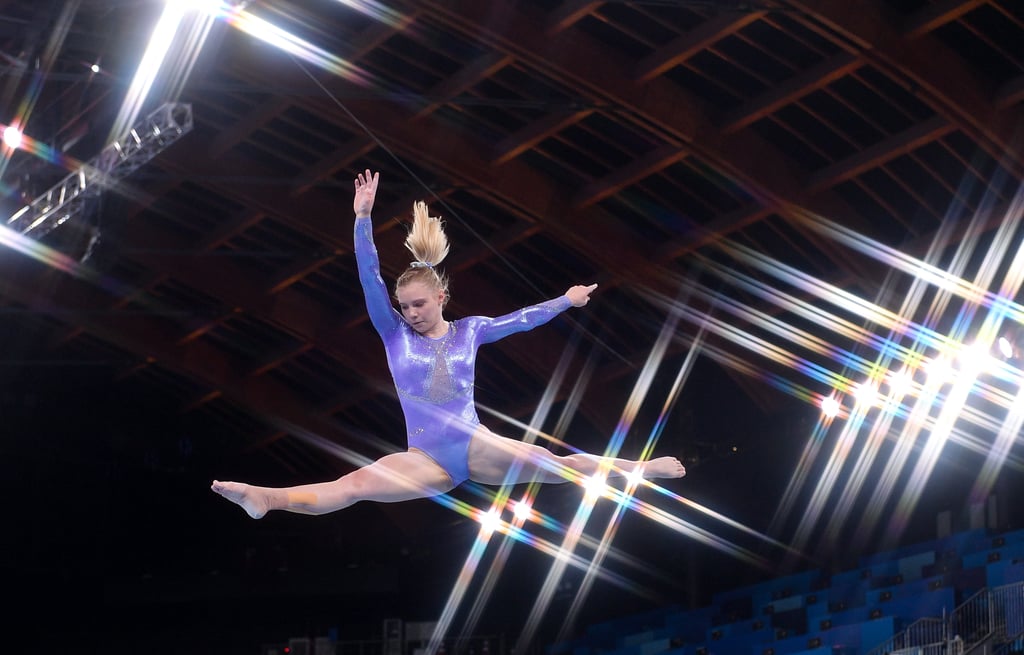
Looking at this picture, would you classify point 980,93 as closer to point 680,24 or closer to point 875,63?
point 875,63

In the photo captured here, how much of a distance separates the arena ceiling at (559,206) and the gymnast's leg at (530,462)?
8496 millimetres

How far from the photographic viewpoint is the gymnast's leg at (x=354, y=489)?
19.7ft

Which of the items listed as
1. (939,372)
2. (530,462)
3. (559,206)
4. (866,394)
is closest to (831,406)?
(866,394)

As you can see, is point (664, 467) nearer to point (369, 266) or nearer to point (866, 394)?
point (369, 266)

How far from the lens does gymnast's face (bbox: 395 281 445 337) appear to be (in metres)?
6.59

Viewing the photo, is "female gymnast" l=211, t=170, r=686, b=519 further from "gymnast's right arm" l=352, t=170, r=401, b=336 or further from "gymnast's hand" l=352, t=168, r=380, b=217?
"gymnast's hand" l=352, t=168, r=380, b=217

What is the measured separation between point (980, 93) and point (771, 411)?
24.2ft

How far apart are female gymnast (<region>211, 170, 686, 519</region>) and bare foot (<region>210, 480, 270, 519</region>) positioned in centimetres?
59

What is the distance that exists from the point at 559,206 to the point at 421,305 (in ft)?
41.1

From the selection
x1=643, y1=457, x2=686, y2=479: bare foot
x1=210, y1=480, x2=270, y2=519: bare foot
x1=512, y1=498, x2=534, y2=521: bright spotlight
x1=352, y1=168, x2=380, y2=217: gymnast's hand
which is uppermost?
x1=352, y1=168, x2=380, y2=217: gymnast's hand

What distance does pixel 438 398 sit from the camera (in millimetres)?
6855

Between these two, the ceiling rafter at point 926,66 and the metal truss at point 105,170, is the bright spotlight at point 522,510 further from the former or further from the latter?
the ceiling rafter at point 926,66

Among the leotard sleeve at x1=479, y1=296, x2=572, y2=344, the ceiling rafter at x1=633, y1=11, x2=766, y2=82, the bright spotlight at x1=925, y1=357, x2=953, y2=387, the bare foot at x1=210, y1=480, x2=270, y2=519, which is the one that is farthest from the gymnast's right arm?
the bright spotlight at x1=925, y1=357, x2=953, y2=387

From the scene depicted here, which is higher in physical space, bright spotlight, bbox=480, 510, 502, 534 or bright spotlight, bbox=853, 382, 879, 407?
bright spotlight, bbox=853, 382, 879, 407
